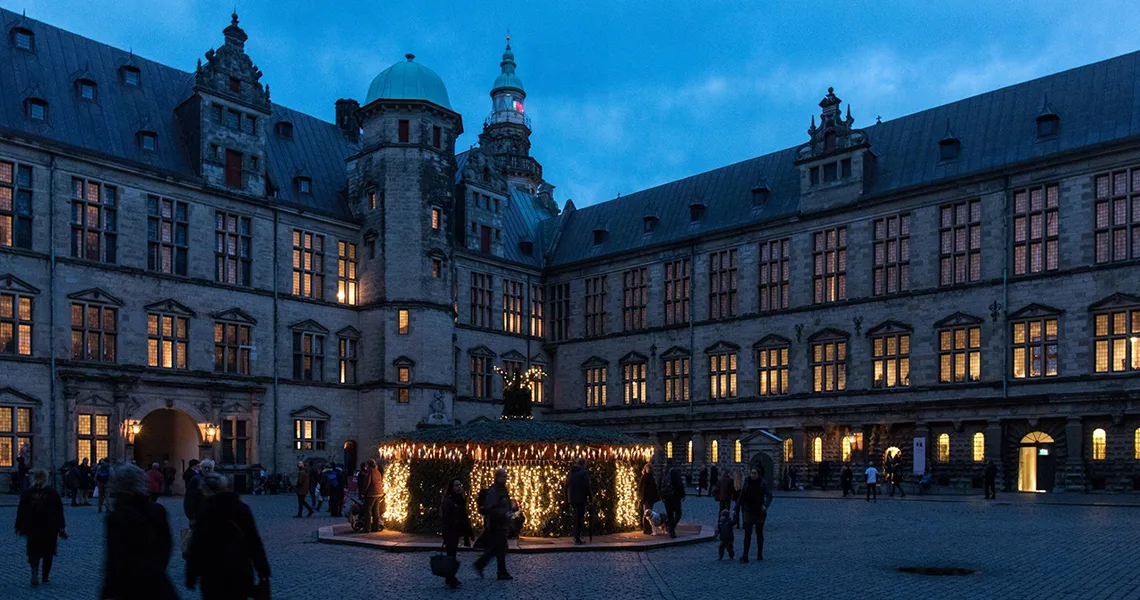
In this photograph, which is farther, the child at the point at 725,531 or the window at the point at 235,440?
the window at the point at 235,440

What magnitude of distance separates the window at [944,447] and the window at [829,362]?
5.25 m

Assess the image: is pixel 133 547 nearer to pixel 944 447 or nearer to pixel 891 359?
pixel 944 447

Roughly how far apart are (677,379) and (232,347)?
75.8ft

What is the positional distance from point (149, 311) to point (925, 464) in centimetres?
3340

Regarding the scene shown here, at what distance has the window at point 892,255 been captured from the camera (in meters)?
50.0

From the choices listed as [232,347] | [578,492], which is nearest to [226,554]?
[578,492]

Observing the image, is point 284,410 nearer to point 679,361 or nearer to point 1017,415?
point 679,361

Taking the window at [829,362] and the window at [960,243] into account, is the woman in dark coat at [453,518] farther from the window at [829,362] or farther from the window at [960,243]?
the window at [829,362]

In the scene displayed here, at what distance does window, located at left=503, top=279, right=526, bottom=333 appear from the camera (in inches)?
2502

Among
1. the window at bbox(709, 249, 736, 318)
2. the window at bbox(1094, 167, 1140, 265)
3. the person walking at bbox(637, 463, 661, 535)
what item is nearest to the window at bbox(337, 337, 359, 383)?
the window at bbox(709, 249, 736, 318)

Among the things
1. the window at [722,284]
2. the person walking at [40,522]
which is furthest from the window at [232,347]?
the person walking at [40,522]

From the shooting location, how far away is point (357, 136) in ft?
204

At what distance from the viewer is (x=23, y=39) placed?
45531 millimetres

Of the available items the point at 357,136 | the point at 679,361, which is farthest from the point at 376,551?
the point at 357,136
